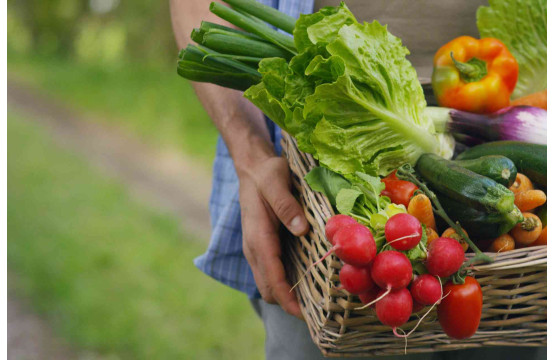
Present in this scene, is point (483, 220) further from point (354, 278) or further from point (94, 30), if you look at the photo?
point (94, 30)

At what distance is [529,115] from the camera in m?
1.69

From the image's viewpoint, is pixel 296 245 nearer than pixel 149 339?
Yes

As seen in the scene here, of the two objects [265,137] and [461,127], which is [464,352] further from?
[265,137]

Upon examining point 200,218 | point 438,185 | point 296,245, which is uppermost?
point 438,185

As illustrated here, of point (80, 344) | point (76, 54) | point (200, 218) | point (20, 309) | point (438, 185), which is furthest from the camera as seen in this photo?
point (76, 54)

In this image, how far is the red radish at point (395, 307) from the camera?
114 centimetres

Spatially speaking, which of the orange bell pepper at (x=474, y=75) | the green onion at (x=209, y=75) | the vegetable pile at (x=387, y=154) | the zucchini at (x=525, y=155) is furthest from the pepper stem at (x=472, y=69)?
the green onion at (x=209, y=75)

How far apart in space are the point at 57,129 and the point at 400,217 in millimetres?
6165

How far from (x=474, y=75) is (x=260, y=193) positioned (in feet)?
2.43

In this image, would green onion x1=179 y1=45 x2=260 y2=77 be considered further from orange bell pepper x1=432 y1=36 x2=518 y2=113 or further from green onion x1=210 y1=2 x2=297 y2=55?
orange bell pepper x1=432 y1=36 x2=518 y2=113

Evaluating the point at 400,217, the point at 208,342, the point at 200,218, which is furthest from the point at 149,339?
the point at 400,217

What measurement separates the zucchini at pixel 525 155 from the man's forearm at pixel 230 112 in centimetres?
56

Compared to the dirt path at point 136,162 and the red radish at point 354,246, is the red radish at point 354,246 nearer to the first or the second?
the red radish at point 354,246

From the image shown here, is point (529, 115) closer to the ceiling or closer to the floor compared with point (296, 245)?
closer to the ceiling
